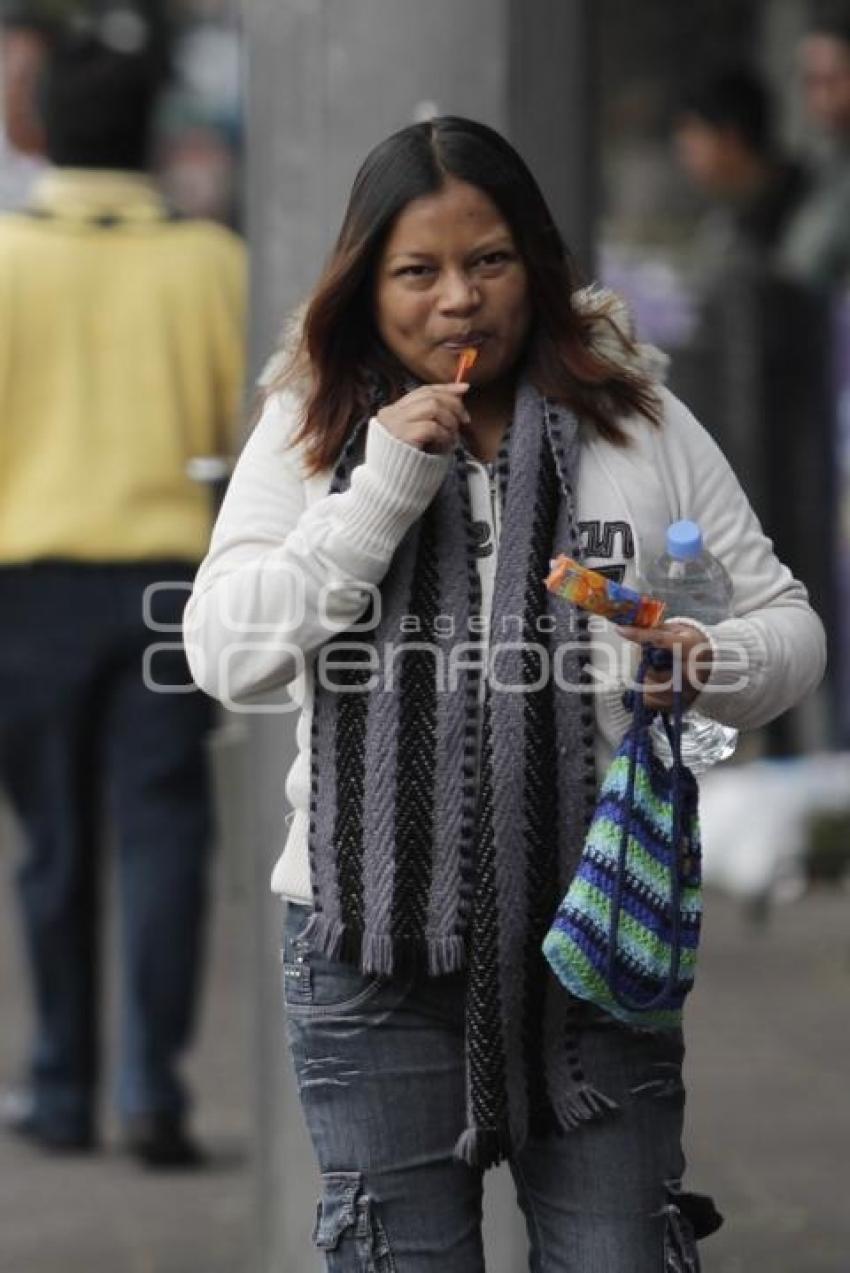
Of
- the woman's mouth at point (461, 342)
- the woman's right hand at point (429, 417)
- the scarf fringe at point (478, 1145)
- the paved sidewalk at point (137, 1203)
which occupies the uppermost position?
the woman's mouth at point (461, 342)

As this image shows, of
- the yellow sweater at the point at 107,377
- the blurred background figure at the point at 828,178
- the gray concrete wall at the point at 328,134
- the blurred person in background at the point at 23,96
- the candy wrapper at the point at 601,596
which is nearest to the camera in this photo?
the candy wrapper at the point at 601,596

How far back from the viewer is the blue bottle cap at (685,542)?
3.26 m

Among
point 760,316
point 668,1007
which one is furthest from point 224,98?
point 668,1007

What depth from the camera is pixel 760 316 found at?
10.5 m

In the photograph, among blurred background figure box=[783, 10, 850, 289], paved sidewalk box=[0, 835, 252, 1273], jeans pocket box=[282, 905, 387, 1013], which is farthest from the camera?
blurred background figure box=[783, 10, 850, 289]

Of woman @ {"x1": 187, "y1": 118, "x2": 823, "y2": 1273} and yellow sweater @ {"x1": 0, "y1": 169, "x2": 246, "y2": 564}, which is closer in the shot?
woman @ {"x1": 187, "y1": 118, "x2": 823, "y2": 1273}

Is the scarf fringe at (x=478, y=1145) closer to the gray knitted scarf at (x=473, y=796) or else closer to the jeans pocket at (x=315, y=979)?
the gray knitted scarf at (x=473, y=796)

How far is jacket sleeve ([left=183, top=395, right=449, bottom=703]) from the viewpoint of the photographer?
3283mm

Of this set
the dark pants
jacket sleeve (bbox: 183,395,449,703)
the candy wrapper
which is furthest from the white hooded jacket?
the dark pants

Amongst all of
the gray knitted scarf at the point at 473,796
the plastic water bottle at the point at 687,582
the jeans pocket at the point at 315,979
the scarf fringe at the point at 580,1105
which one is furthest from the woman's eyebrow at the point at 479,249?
the scarf fringe at the point at 580,1105

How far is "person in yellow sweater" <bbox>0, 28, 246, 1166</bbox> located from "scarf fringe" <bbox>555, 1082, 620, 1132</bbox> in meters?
2.70

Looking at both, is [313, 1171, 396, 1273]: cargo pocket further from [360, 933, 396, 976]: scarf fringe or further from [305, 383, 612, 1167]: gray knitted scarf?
[360, 933, 396, 976]: scarf fringe

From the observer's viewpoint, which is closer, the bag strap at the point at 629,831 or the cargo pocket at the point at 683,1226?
the bag strap at the point at 629,831

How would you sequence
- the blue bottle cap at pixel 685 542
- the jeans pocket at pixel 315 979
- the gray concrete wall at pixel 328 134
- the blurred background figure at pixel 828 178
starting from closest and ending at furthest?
the blue bottle cap at pixel 685 542
the jeans pocket at pixel 315 979
the gray concrete wall at pixel 328 134
the blurred background figure at pixel 828 178
